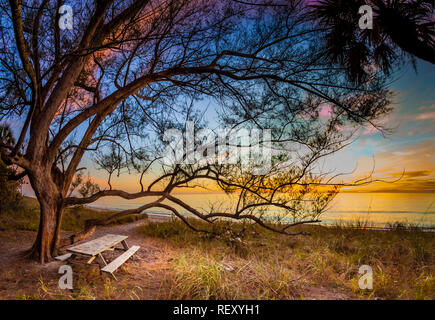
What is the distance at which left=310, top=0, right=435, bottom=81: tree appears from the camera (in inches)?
152

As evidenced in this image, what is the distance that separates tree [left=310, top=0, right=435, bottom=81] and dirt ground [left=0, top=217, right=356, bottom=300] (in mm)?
3648

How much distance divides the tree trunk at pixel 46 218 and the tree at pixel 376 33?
17.9 feet

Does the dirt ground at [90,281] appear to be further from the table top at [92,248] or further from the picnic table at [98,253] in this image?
the table top at [92,248]

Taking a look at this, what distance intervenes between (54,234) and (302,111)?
5.11m

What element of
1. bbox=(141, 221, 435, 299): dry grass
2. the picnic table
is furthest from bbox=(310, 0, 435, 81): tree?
the picnic table

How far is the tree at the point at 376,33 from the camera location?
3.86 meters

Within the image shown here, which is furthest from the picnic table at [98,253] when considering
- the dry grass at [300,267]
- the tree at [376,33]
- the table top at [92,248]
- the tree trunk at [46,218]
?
the tree at [376,33]

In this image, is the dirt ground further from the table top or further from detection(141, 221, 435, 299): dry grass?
the table top

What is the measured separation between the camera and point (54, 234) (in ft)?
14.5

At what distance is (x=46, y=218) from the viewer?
430 centimetres

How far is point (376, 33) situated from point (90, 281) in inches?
249

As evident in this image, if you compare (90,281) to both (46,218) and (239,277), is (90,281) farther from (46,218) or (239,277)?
(239,277)
